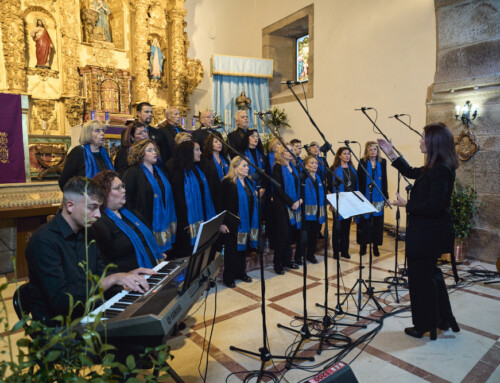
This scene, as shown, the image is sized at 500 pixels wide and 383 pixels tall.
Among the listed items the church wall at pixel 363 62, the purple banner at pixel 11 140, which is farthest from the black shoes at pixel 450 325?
the purple banner at pixel 11 140

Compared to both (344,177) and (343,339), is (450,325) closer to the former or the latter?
(343,339)

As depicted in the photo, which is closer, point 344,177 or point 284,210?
point 284,210

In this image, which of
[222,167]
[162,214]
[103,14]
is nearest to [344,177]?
[222,167]

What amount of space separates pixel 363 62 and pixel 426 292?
6.07 meters

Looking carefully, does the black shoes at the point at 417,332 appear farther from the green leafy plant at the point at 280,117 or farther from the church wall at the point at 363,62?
the green leafy plant at the point at 280,117

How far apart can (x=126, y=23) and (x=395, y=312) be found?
9.02m

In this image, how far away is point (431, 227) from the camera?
272 centimetres

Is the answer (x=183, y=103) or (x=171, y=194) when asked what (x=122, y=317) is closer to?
(x=171, y=194)

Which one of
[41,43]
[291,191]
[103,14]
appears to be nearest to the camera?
[291,191]

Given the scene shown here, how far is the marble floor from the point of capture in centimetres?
241

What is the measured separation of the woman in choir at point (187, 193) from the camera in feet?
12.1

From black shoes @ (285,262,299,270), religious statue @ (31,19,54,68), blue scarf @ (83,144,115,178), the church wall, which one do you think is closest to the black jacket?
black shoes @ (285,262,299,270)

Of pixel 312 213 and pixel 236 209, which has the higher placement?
pixel 236 209

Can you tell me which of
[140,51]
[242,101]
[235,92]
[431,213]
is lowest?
[431,213]
